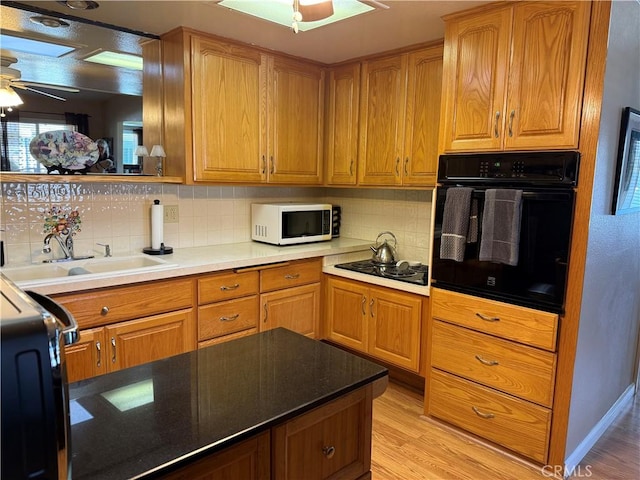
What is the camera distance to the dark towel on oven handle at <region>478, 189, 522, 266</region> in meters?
2.04

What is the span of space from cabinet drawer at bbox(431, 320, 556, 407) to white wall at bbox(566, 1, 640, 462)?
0.14 metres

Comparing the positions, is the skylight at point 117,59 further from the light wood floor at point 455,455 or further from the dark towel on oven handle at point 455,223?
the light wood floor at point 455,455

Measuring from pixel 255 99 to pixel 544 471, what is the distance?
2.64 metres

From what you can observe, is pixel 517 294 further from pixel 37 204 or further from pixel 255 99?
pixel 37 204

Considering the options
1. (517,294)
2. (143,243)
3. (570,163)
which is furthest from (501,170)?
(143,243)

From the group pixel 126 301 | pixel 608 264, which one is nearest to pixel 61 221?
pixel 126 301

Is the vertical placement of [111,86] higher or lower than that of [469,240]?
higher

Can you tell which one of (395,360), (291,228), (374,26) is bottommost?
(395,360)

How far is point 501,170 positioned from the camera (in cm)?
212

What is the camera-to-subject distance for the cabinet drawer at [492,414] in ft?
6.84

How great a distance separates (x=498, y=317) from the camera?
7.11 ft

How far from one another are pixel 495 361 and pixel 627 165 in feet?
3.81

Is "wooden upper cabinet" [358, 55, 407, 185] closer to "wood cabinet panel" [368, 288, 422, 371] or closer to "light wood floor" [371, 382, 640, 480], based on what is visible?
"wood cabinet panel" [368, 288, 422, 371]

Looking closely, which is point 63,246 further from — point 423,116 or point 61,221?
point 423,116
